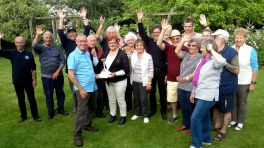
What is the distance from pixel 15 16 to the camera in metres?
16.4

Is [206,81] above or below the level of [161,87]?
above

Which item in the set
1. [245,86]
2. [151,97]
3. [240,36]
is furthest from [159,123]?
[240,36]

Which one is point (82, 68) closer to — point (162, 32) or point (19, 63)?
point (162, 32)

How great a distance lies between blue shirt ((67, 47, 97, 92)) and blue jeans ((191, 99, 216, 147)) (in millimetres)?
1740

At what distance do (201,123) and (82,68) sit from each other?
204 cm

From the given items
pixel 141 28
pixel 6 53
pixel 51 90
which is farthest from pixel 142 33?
pixel 6 53

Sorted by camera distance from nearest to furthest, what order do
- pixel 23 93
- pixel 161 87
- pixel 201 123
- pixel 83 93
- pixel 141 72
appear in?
pixel 201 123
pixel 83 93
pixel 141 72
pixel 161 87
pixel 23 93

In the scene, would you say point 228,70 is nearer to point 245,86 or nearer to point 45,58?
point 245,86

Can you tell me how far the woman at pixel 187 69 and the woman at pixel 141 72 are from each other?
2.43 ft

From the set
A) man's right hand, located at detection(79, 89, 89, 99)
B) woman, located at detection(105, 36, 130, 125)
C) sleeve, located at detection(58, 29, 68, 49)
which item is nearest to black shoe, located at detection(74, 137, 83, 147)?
man's right hand, located at detection(79, 89, 89, 99)

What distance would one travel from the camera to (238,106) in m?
5.88

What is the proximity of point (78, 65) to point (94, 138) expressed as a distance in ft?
4.46

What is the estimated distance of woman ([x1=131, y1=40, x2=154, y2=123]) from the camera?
20.3ft

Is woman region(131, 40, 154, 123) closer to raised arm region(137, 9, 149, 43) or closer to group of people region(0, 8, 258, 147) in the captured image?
group of people region(0, 8, 258, 147)
